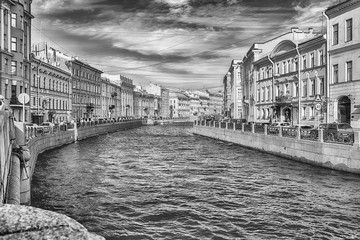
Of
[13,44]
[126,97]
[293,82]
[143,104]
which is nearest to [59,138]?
[13,44]

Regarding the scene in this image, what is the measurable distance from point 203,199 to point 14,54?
120ft

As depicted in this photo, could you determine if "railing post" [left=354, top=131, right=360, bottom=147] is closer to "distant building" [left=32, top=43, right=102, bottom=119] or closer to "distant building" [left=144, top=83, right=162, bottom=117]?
"distant building" [left=32, top=43, right=102, bottom=119]

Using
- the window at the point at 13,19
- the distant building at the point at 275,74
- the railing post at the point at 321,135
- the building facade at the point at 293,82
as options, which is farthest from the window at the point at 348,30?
the window at the point at 13,19

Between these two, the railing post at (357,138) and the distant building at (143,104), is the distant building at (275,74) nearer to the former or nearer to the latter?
the railing post at (357,138)

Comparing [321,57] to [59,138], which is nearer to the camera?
[59,138]

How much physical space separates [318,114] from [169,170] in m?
23.0

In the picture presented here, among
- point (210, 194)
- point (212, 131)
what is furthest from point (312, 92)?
point (210, 194)

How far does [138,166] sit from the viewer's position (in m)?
23.9

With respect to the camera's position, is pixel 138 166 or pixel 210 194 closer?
pixel 210 194

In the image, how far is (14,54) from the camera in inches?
1673

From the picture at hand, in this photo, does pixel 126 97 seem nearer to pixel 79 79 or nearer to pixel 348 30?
pixel 79 79

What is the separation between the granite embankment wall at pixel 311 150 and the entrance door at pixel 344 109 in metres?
8.53

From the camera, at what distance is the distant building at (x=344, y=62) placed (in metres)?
32.3

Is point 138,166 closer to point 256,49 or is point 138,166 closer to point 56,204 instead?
point 56,204
